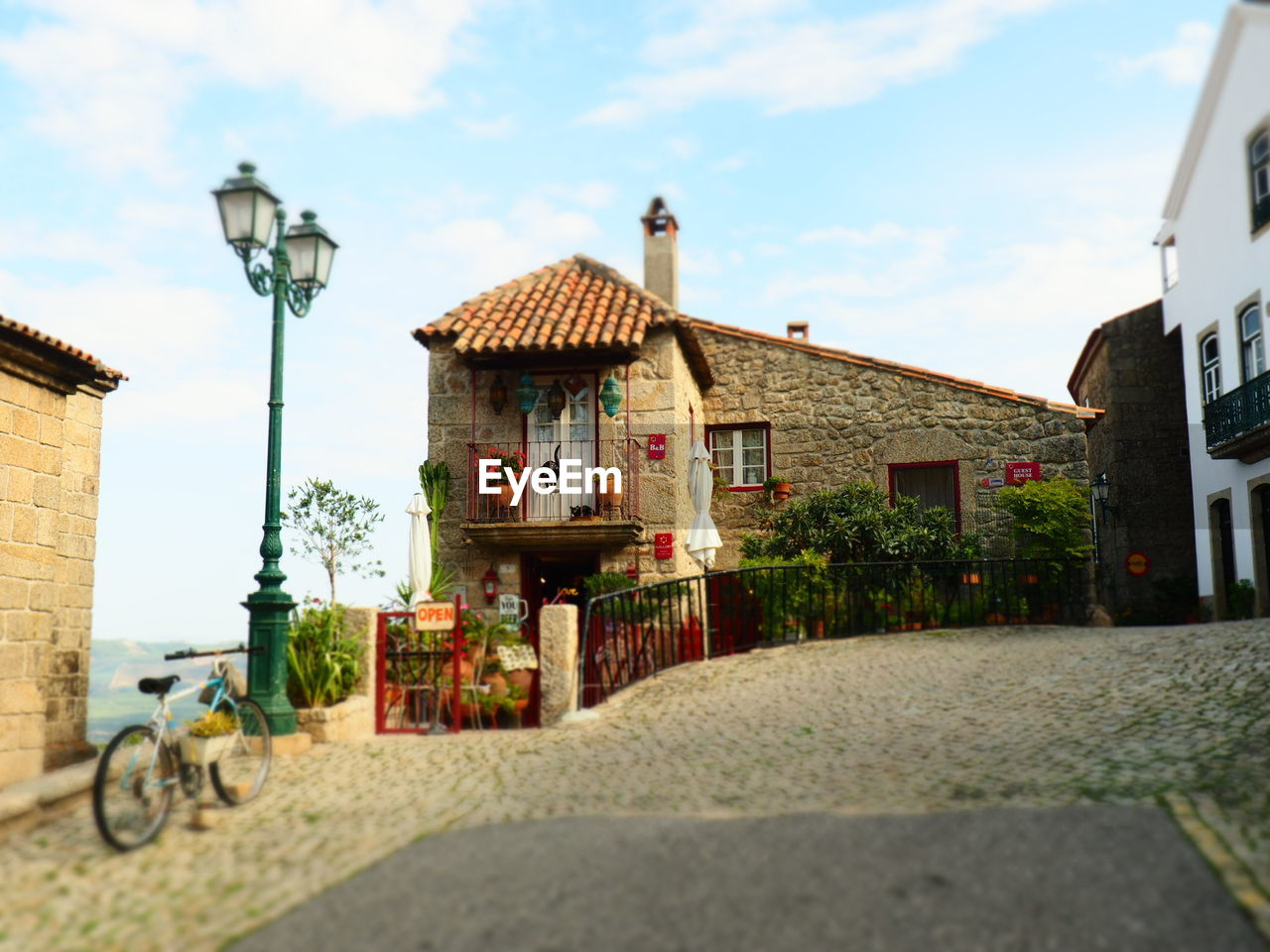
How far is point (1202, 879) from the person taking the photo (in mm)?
5078

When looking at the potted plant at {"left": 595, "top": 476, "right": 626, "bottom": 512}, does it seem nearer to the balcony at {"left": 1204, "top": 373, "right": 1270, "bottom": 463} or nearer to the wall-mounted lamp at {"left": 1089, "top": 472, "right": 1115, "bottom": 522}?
the balcony at {"left": 1204, "top": 373, "right": 1270, "bottom": 463}

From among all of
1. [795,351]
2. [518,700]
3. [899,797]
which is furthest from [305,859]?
[795,351]

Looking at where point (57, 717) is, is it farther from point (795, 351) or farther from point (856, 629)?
point (795, 351)

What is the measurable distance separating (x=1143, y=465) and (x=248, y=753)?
2024 cm

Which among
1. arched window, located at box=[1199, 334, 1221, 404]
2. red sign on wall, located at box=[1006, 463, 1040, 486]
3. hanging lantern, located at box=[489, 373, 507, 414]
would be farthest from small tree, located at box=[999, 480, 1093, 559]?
hanging lantern, located at box=[489, 373, 507, 414]

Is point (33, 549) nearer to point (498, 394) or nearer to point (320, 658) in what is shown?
point (320, 658)

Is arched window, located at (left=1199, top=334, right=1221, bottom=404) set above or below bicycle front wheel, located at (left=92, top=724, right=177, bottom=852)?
above

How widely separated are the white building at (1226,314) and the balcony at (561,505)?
1037cm

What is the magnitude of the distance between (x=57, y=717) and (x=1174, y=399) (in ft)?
71.2

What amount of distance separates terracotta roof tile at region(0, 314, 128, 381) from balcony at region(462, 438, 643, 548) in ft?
19.1

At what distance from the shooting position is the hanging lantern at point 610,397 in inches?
648

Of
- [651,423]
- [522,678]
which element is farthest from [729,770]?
[651,423]

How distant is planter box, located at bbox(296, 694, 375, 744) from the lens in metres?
9.60

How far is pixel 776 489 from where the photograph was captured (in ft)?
60.8
